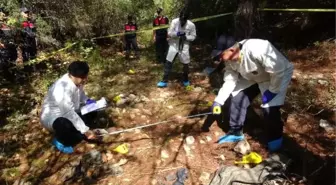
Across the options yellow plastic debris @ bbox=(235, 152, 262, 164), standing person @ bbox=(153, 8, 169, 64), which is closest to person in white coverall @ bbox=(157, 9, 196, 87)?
standing person @ bbox=(153, 8, 169, 64)

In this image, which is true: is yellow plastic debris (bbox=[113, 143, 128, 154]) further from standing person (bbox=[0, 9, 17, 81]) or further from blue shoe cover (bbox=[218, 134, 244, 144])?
standing person (bbox=[0, 9, 17, 81])

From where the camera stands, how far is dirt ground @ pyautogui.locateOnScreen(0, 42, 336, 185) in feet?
11.9

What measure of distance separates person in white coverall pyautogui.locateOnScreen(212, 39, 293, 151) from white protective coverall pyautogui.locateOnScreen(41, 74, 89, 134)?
1795 millimetres

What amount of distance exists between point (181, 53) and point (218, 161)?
2.98m

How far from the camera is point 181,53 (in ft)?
20.6

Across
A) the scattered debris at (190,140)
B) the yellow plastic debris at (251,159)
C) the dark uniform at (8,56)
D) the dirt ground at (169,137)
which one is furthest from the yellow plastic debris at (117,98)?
the yellow plastic debris at (251,159)

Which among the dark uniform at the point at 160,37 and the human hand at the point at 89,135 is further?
the dark uniform at the point at 160,37

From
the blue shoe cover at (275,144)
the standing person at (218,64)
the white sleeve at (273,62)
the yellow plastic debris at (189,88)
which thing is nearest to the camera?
the white sleeve at (273,62)

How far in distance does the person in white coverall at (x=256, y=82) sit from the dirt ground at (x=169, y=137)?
28 cm

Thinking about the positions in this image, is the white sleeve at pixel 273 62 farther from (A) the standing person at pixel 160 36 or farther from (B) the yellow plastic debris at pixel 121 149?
(A) the standing person at pixel 160 36

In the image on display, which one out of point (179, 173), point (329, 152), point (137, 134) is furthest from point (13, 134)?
point (329, 152)

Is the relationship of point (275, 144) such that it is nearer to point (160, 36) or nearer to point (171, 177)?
point (171, 177)

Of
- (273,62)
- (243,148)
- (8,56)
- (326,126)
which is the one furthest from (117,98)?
(326,126)

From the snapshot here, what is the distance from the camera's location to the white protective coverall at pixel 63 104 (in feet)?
13.1
